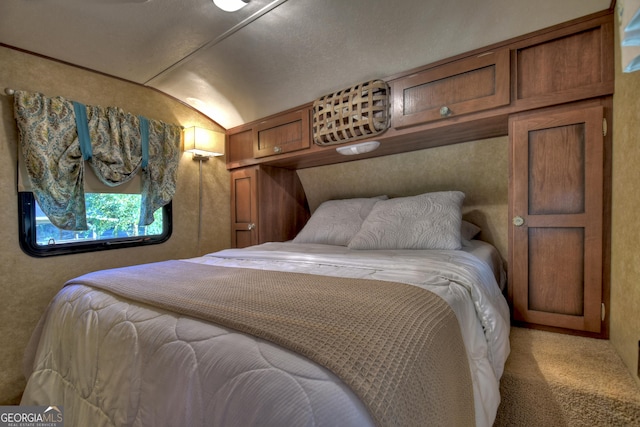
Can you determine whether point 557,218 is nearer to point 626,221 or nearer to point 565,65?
point 626,221

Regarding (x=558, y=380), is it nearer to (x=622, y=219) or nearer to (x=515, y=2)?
(x=622, y=219)

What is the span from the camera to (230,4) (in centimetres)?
150

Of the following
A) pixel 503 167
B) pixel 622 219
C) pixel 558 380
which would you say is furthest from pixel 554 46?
pixel 558 380

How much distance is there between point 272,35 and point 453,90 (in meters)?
1.18

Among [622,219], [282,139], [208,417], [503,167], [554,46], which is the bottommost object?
[208,417]

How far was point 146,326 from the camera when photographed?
80 centimetres

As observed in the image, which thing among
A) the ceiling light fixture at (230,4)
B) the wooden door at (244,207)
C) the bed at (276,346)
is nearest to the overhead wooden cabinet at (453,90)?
the bed at (276,346)

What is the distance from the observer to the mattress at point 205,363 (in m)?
0.50

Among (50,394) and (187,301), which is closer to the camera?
(187,301)

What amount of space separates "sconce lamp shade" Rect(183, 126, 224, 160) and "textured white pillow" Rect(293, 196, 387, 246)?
1200 millimetres

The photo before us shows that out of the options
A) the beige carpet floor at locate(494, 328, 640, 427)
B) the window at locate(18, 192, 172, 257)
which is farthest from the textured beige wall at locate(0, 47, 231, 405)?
the beige carpet floor at locate(494, 328, 640, 427)

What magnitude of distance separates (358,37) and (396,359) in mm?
1792

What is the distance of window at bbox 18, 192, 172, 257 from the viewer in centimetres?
189

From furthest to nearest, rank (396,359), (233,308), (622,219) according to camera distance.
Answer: (622,219) → (233,308) → (396,359)
